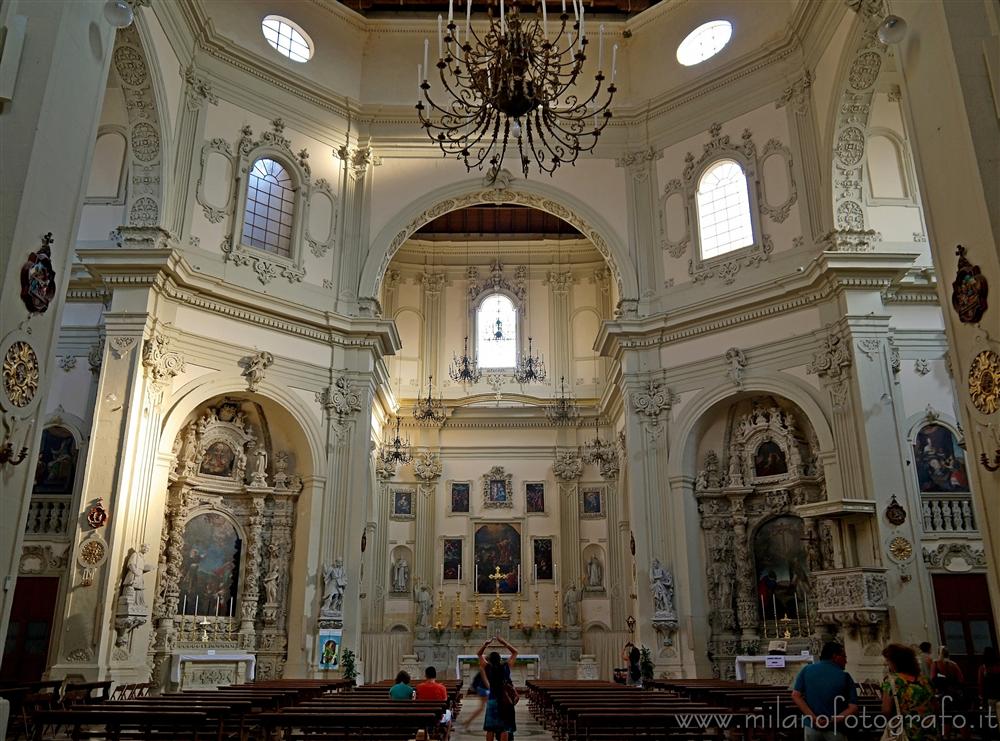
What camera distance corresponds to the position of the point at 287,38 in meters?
21.2

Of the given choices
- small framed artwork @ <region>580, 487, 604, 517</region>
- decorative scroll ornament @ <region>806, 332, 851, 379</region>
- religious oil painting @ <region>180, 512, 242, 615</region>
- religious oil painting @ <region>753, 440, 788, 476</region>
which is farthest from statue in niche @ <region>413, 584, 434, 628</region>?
decorative scroll ornament @ <region>806, 332, 851, 379</region>

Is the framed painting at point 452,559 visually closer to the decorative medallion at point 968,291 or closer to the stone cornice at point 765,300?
the stone cornice at point 765,300

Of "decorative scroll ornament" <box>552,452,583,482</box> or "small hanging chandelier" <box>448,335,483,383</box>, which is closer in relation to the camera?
"decorative scroll ornament" <box>552,452,583,482</box>

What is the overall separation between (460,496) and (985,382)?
1973 cm

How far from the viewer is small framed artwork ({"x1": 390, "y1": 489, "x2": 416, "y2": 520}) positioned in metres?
Result: 26.4

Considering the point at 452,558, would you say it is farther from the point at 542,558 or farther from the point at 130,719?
the point at 130,719

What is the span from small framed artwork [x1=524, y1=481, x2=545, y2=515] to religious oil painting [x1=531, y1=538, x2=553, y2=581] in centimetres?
97

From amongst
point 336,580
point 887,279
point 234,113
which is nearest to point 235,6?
point 234,113

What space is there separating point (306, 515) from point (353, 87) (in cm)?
1143

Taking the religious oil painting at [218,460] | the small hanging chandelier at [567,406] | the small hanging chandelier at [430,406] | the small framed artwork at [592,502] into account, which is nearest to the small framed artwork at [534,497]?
the small framed artwork at [592,502]

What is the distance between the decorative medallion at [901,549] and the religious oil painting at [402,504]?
15.2 m

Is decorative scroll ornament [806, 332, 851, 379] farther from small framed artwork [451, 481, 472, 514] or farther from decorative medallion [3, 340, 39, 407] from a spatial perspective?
decorative medallion [3, 340, 39, 407]

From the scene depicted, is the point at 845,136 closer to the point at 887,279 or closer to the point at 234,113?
the point at 887,279

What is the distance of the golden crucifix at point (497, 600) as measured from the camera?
80.7ft
